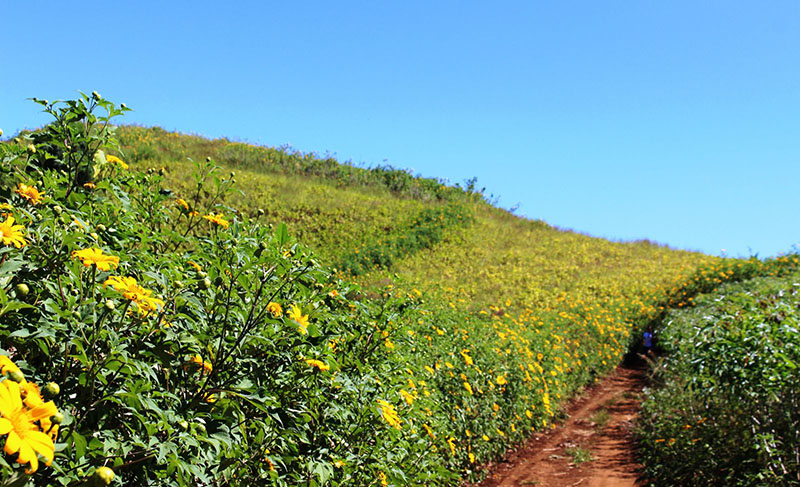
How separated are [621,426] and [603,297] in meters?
7.38

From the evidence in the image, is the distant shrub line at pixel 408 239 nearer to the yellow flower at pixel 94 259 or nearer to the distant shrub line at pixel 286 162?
the distant shrub line at pixel 286 162

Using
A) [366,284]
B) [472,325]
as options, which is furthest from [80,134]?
[366,284]

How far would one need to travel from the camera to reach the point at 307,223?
15.9 m

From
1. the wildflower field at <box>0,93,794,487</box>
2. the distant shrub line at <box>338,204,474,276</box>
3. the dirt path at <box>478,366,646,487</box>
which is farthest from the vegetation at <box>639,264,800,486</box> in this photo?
the distant shrub line at <box>338,204,474,276</box>

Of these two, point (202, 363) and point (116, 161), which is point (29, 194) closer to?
point (116, 161)

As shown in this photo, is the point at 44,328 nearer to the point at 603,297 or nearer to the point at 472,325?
the point at 472,325

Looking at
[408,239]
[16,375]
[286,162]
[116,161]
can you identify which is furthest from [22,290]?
[286,162]

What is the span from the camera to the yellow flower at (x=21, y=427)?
0.92 metres

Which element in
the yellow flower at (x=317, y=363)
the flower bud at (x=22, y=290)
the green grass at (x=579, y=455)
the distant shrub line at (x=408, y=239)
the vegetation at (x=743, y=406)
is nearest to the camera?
the flower bud at (x=22, y=290)

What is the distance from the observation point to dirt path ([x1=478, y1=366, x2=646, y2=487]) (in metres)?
4.92

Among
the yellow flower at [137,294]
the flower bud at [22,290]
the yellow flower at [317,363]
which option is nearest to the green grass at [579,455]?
the yellow flower at [317,363]

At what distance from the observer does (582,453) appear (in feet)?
18.4

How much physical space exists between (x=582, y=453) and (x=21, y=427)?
569 cm

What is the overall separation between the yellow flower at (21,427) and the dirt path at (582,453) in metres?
4.26
